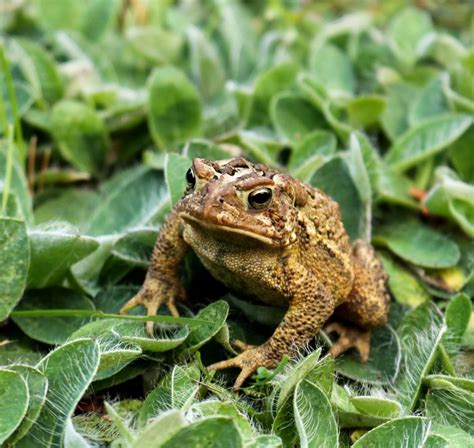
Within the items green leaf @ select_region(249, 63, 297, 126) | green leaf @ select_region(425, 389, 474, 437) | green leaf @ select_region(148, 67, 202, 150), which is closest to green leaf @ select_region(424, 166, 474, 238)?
green leaf @ select_region(425, 389, 474, 437)

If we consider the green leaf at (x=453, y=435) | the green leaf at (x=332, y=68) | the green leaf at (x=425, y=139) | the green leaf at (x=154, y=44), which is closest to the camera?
the green leaf at (x=453, y=435)

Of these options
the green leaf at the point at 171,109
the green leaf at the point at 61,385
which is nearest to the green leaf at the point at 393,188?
the green leaf at the point at 171,109

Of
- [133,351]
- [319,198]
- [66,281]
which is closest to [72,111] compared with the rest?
[66,281]

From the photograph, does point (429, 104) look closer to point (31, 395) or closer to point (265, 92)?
point (265, 92)

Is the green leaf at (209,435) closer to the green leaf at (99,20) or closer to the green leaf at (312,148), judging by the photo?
the green leaf at (312,148)

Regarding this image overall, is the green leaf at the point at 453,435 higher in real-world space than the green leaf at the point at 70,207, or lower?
lower

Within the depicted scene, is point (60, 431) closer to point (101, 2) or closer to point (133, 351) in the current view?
point (133, 351)

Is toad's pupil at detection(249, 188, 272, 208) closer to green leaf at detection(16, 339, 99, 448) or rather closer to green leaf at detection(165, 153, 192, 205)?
green leaf at detection(165, 153, 192, 205)
